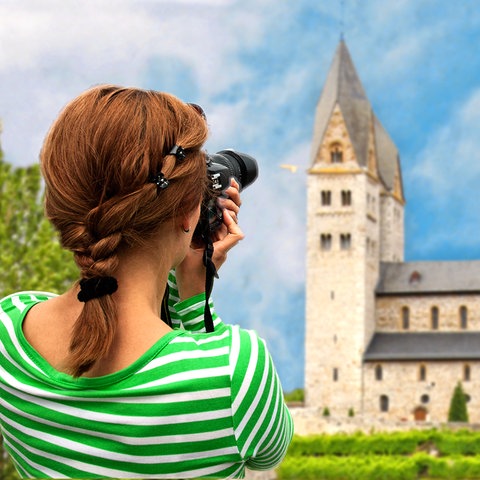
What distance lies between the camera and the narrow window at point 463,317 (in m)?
65.1

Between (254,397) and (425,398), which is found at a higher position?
(425,398)

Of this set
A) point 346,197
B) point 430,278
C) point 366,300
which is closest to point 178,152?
point 366,300

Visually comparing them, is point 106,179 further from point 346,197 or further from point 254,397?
point 346,197

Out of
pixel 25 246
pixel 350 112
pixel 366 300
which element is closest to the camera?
pixel 25 246

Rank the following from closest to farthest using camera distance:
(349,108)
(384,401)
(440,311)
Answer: (384,401) < (440,311) < (349,108)

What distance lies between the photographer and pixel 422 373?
203 ft

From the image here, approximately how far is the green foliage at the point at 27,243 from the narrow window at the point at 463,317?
136 feet

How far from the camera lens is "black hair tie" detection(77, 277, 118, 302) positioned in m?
2.01

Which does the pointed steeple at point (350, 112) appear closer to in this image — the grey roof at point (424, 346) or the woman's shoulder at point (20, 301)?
the grey roof at point (424, 346)

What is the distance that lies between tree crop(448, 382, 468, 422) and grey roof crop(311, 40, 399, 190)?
14.5 metres

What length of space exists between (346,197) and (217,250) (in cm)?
6438

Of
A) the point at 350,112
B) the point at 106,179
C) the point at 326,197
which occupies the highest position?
the point at 350,112

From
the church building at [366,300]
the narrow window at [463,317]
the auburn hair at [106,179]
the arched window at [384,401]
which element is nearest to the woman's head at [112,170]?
the auburn hair at [106,179]

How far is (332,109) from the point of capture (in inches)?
2682
